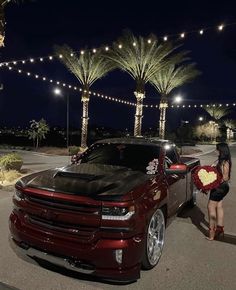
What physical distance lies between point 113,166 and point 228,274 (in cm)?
229

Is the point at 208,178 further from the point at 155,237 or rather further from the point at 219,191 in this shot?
the point at 155,237

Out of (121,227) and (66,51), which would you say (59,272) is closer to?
(121,227)

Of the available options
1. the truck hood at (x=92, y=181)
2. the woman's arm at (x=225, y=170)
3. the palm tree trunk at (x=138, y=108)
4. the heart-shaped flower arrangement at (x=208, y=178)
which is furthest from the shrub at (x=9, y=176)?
the palm tree trunk at (x=138, y=108)

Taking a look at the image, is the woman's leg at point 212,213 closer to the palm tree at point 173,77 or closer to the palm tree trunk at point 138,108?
the palm tree trunk at point 138,108

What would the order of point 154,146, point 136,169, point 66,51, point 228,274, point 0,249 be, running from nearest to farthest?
1. point 228,274
2. point 0,249
3. point 136,169
4. point 154,146
5. point 66,51

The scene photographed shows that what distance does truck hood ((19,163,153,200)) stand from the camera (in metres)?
4.15

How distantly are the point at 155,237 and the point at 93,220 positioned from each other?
4.47 ft

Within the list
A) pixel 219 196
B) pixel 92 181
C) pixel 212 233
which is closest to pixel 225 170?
pixel 219 196

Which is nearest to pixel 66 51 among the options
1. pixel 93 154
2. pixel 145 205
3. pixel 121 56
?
pixel 121 56

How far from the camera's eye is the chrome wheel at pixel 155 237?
4613mm

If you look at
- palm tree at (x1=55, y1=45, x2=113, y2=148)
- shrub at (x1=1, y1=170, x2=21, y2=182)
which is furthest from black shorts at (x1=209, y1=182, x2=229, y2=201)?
palm tree at (x1=55, y1=45, x2=113, y2=148)

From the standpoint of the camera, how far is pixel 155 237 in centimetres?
495

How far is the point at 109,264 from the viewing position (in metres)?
3.89

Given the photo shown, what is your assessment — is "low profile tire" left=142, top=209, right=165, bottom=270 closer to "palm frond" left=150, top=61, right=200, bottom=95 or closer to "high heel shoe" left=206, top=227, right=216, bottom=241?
"high heel shoe" left=206, top=227, right=216, bottom=241
